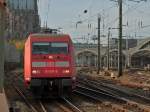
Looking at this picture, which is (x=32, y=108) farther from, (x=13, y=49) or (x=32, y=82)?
(x=13, y=49)

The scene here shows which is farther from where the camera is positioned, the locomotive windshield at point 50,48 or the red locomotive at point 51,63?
the locomotive windshield at point 50,48

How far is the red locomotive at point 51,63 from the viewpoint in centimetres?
2256

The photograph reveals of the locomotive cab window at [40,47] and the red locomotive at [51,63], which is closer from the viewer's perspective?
the red locomotive at [51,63]

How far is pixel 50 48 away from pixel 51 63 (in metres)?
0.78

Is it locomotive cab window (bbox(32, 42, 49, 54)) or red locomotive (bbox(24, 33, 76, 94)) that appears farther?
locomotive cab window (bbox(32, 42, 49, 54))

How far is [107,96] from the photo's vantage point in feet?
84.7

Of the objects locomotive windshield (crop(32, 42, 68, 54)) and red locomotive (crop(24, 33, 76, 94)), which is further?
locomotive windshield (crop(32, 42, 68, 54))

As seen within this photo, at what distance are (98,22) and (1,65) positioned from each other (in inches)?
2411

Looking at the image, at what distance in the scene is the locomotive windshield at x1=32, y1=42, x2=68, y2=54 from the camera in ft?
75.3

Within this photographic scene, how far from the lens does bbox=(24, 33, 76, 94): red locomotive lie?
888 inches

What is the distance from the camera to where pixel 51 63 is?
22750 millimetres

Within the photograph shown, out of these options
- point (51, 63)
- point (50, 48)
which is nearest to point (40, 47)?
point (50, 48)

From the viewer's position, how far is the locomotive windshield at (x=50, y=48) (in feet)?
75.3

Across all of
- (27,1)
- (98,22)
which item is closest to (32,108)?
(98,22)
